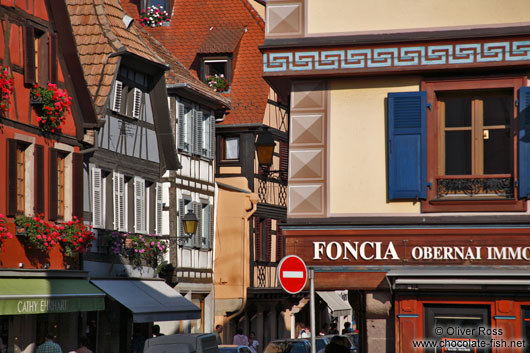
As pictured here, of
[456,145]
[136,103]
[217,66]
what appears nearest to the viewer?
[456,145]

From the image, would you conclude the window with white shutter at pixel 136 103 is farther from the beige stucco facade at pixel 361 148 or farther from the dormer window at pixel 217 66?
the beige stucco facade at pixel 361 148

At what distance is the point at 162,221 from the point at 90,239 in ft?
24.6

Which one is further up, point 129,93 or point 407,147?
point 129,93

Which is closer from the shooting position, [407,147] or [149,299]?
[407,147]

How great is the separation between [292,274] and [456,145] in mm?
3816

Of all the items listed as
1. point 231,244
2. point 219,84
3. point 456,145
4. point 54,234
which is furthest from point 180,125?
point 456,145

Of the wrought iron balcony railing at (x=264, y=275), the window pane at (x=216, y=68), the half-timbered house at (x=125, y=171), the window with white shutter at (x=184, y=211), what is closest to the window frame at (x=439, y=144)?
the half-timbered house at (x=125, y=171)

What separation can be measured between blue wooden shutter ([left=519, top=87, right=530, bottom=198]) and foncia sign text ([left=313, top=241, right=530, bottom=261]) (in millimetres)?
878

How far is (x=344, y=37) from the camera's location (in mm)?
17719

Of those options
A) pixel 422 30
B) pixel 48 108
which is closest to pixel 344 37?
pixel 422 30

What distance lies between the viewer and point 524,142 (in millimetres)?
16906

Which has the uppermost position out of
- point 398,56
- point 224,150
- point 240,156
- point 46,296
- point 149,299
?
point 398,56

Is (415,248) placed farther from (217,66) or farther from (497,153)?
(217,66)

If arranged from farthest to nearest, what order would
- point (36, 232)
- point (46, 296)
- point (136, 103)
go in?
1. point (136, 103)
2. point (36, 232)
3. point (46, 296)
